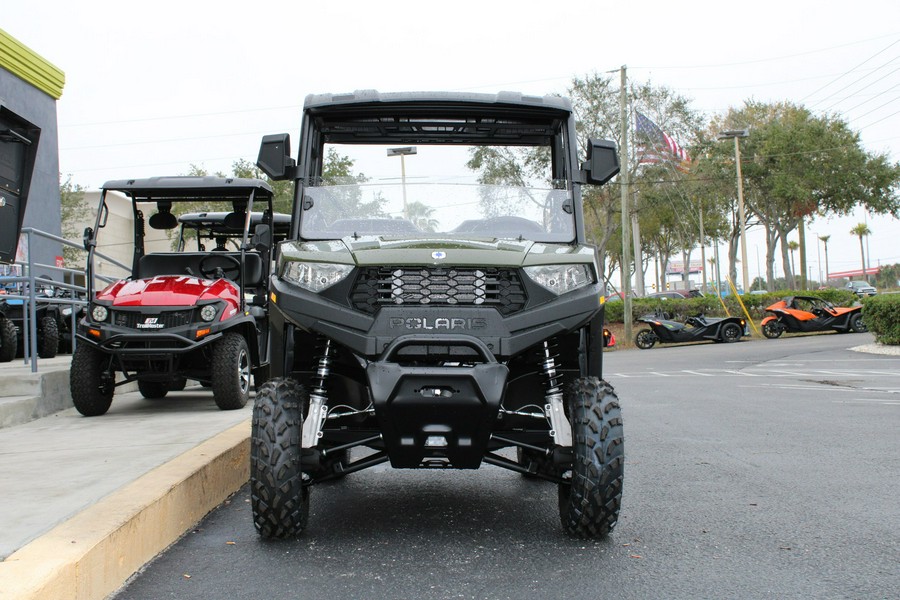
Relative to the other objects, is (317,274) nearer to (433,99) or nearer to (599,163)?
(433,99)

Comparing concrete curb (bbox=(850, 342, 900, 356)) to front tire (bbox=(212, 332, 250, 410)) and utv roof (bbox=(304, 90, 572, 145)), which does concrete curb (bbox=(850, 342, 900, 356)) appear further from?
utv roof (bbox=(304, 90, 572, 145))

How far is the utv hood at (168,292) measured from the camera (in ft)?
28.6

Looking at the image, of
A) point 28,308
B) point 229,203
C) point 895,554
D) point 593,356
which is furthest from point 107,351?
point 895,554

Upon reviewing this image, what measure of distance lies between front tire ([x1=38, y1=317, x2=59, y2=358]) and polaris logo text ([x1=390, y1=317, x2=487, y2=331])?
886 centimetres

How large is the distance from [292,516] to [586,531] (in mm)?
1459

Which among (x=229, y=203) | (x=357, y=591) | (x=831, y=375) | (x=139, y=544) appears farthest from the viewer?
(x=831, y=375)

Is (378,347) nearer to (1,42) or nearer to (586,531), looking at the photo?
(586,531)

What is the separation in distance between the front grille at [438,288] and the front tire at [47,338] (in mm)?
8664

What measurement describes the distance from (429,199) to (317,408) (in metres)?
1.68

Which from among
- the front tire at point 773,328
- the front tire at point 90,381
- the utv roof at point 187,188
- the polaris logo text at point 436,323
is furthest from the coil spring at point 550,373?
the front tire at point 773,328

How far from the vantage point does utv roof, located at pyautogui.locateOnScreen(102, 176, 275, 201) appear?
991 cm

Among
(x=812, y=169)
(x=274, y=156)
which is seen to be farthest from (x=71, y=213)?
(x=274, y=156)

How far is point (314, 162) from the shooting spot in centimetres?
554

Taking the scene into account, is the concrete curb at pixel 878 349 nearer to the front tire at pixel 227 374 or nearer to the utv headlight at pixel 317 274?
the front tire at pixel 227 374
